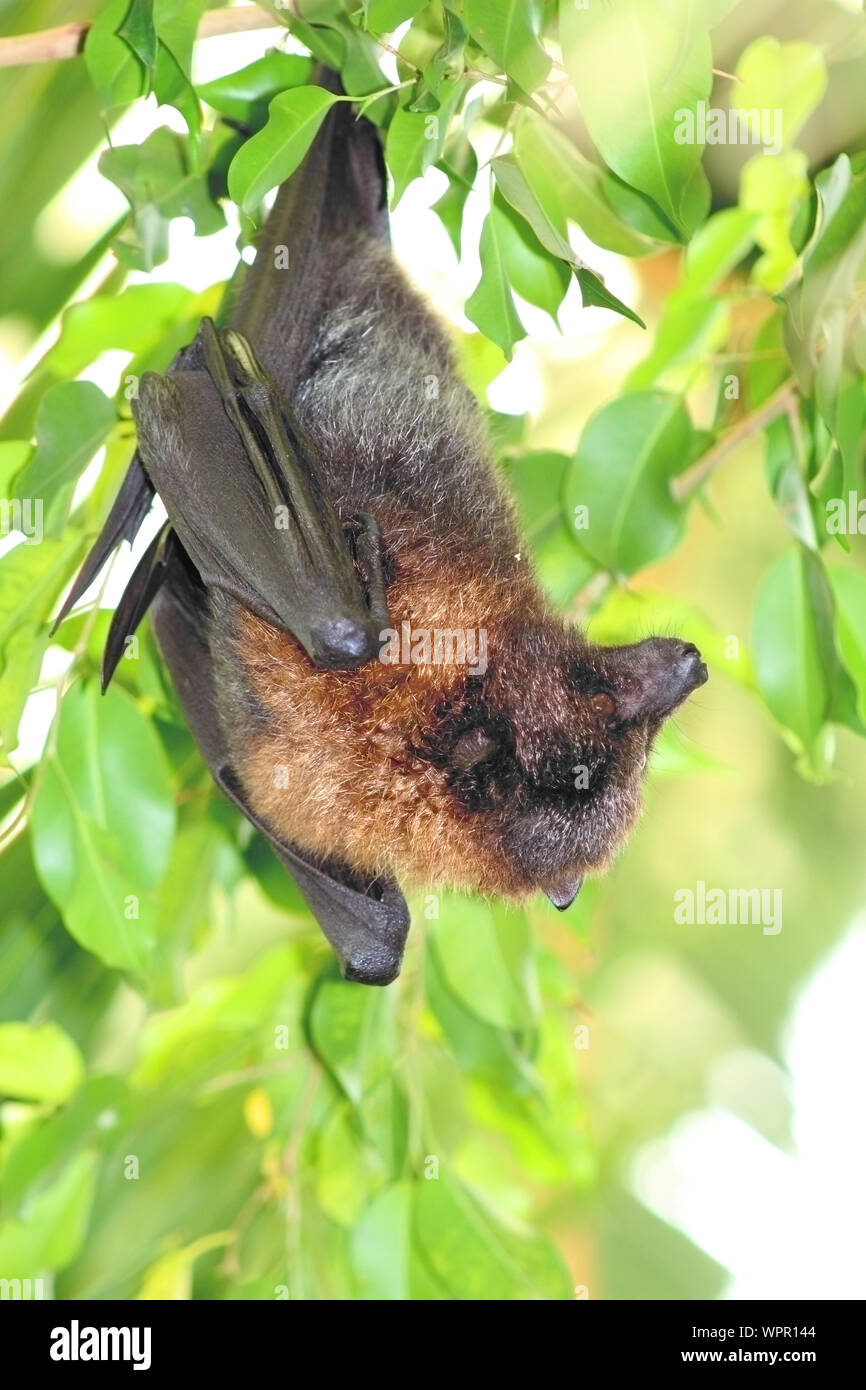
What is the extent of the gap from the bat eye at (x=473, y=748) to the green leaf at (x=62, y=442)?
722mm

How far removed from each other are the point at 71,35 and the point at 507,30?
0.85 meters

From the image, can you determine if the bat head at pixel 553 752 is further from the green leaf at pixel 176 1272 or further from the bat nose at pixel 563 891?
the green leaf at pixel 176 1272

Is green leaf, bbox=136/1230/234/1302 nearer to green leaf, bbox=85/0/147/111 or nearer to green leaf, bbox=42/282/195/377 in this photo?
green leaf, bbox=42/282/195/377

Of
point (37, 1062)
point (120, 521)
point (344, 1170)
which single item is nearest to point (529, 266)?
point (120, 521)

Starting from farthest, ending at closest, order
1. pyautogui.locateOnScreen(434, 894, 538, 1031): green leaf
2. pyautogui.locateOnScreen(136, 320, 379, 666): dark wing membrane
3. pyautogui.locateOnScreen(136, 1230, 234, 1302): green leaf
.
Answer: pyautogui.locateOnScreen(136, 1230, 234, 1302): green leaf, pyautogui.locateOnScreen(434, 894, 538, 1031): green leaf, pyautogui.locateOnScreen(136, 320, 379, 666): dark wing membrane

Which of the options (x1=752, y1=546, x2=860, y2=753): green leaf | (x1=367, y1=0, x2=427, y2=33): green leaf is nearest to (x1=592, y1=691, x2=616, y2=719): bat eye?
(x1=752, y1=546, x2=860, y2=753): green leaf

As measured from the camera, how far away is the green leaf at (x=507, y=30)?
1292 millimetres

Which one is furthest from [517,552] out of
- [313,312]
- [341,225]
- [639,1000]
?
[639,1000]

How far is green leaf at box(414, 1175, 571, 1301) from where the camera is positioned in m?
2.08

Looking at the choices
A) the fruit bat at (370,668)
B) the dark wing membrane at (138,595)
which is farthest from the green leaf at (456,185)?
the dark wing membrane at (138,595)

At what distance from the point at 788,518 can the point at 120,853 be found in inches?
48.6

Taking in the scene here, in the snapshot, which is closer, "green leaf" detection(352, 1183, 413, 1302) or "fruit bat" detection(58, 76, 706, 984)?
"fruit bat" detection(58, 76, 706, 984)

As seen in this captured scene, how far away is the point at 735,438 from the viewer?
206 centimetres

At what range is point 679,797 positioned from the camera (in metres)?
4.62
